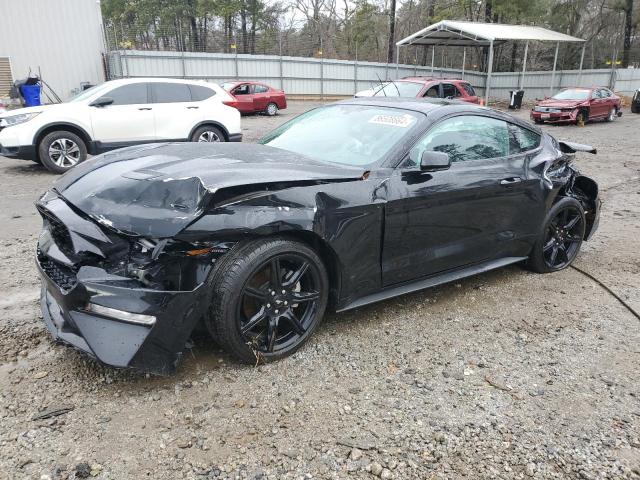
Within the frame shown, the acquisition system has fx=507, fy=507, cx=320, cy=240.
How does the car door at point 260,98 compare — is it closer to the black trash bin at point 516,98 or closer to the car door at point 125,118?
the car door at point 125,118

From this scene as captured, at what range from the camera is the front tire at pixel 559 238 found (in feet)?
15.1

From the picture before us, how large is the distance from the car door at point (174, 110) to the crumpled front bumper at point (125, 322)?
7.45 meters

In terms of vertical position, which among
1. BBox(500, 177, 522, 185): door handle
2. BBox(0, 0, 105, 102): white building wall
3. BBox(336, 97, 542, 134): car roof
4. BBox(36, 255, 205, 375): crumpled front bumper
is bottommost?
BBox(36, 255, 205, 375): crumpled front bumper

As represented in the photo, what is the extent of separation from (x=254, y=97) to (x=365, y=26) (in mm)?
23761

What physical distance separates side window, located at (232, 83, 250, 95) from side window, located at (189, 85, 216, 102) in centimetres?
1005

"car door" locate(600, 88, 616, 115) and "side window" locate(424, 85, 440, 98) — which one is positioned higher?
"side window" locate(424, 85, 440, 98)

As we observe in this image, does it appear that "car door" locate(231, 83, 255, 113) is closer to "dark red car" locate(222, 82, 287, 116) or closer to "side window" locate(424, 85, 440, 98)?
"dark red car" locate(222, 82, 287, 116)

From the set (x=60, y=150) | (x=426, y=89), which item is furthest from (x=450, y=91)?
(x=60, y=150)

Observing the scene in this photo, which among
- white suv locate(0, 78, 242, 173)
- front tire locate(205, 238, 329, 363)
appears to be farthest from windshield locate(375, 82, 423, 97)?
front tire locate(205, 238, 329, 363)

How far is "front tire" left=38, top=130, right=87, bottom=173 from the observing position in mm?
8602

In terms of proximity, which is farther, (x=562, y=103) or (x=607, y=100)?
(x=607, y=100)

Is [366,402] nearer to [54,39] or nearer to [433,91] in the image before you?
[433,91]

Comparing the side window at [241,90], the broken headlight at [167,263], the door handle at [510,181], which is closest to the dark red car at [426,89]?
the side window at [241,90]

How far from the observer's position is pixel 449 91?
15.2 metres
